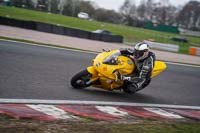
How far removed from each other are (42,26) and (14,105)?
2564 centimetres

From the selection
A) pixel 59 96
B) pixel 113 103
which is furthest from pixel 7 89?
pixel 113 103

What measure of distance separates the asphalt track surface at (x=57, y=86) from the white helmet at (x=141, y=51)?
3.45 feet

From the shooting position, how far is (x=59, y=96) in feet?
29.5

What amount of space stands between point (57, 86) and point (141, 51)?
7.19ft

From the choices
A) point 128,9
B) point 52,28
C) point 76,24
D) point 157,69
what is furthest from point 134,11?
point 157,69

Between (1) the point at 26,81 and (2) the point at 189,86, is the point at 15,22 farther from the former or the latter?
(1) the point at 26,81

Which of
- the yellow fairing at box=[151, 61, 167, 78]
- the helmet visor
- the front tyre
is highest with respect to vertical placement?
the helmet visor

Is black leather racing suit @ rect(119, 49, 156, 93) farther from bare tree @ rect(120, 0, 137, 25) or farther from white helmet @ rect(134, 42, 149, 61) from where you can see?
bare tree @ rect(120, 0, 137, 25)

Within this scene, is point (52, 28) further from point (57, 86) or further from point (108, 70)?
point (108, 70)

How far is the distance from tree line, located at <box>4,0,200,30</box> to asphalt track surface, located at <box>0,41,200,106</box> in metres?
80.7

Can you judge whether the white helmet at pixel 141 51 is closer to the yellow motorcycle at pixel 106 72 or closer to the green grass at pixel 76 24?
the yellow motorcycle at pixel 106 72

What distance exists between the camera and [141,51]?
33.1 feet

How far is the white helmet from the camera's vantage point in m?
10.1

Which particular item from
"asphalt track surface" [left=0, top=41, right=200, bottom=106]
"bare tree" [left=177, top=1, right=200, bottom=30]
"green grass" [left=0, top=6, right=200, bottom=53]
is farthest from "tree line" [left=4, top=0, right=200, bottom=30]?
"asphalt track surface" [left=0, top=41, right=200, bottom=106]
